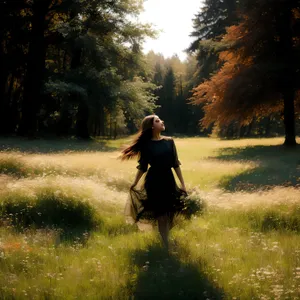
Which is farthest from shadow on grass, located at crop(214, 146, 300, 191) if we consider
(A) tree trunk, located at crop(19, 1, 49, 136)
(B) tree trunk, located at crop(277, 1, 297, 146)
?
(A) tree trunk, located at crop(19, 1, 49, 136)

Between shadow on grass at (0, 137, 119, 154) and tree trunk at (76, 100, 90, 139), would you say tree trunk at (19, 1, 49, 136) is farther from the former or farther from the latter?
shadow on grass at (0, 137, 119, 154)

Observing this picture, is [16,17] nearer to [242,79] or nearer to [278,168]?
[242,79]

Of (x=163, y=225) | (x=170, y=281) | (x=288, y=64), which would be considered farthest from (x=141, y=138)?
(x=288, y=64)

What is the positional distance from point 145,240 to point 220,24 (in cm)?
4047

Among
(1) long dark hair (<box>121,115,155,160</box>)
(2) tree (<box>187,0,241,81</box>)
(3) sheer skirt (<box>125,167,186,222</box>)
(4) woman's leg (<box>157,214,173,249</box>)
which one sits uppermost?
(2) tree (<box>187,0,241,81</box>)

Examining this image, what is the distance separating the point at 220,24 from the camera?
42656mm

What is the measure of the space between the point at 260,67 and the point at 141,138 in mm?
15871

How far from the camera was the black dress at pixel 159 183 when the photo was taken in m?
5.92

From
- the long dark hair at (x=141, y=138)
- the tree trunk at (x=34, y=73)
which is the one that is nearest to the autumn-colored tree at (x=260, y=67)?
the tree trunk at (x=34, y=73)

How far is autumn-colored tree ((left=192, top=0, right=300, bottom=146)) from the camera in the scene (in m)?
20.3

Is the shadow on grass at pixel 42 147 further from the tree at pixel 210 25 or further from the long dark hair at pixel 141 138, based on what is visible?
the tree at pixel 210 25

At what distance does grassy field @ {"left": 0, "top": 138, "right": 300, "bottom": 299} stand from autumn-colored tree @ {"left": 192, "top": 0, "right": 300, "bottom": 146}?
10.6m

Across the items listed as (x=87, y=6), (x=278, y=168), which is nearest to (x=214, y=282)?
(x=278, y=168)

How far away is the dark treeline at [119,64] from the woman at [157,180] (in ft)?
49.9
